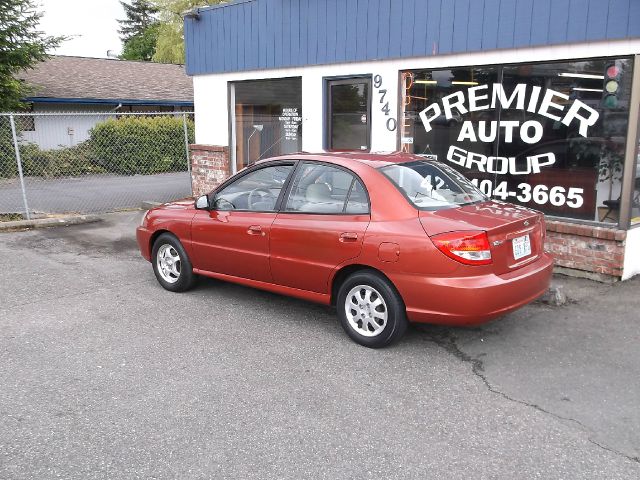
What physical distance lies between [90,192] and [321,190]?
12.0 meters

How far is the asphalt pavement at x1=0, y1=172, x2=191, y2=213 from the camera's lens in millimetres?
12906

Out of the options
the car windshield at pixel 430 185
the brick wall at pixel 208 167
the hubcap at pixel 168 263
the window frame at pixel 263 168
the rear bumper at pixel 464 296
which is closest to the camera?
the rear bumper at pixel 464 296

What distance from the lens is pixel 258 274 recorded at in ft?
18.5

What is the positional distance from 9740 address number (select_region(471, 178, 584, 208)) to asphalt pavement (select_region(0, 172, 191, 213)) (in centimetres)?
824

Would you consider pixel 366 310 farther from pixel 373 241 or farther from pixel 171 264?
pixel 171 264

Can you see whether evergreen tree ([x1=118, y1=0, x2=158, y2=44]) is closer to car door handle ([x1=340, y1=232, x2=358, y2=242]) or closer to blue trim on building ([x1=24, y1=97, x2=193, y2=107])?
blue trim on building ([x1=24, y1=97, x2=193, y2=107])

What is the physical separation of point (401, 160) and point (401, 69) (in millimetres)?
3418

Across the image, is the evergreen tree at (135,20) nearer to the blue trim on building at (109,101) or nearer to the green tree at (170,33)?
the green tree at (170,33)

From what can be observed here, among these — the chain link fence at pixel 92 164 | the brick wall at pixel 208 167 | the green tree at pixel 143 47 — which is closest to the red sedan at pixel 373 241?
the brick wall at pixel 208 167

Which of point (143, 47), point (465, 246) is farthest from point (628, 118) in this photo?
point (143, 47)

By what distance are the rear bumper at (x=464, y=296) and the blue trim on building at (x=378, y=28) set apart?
3359 millimetres

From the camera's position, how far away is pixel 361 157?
5.39 meters

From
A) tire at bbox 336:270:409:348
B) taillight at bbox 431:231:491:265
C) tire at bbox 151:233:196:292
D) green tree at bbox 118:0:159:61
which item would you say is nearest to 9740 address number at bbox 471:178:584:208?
taillight at bbox 431:231:491:265

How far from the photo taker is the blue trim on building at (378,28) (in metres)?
6.48
